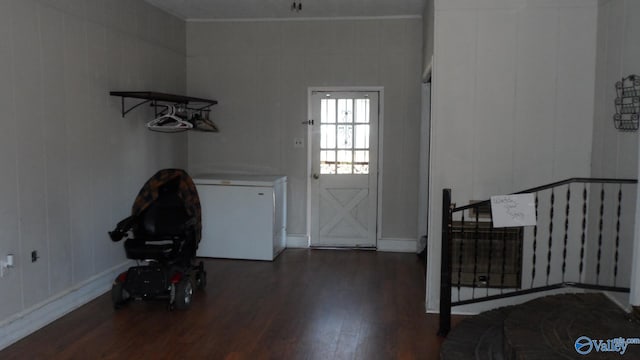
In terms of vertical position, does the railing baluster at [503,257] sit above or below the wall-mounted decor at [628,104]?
below

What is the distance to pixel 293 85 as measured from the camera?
7.31 meters

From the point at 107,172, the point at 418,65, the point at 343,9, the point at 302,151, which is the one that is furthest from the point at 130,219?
the point at 418,65

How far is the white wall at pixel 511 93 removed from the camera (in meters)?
4.59

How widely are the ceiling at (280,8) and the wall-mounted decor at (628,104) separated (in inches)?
109

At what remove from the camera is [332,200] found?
7.45 metres

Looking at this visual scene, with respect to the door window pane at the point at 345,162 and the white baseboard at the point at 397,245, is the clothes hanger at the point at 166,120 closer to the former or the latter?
the door window pane at the point at 345,162

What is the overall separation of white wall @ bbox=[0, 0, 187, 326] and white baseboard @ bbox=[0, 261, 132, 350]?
0.15 feet

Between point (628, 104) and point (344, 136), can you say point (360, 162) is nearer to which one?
point (344, 136)

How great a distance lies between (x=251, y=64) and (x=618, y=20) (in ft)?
14.6

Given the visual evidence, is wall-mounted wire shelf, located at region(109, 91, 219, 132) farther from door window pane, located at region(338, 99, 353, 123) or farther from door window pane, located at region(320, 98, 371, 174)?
door window pane, located at region(338, 99, 353, 123)

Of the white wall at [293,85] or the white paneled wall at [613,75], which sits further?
the white wall at [293,85]

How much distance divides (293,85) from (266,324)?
3618 millimetres

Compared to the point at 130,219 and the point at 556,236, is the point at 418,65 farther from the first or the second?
the point at 130,219
